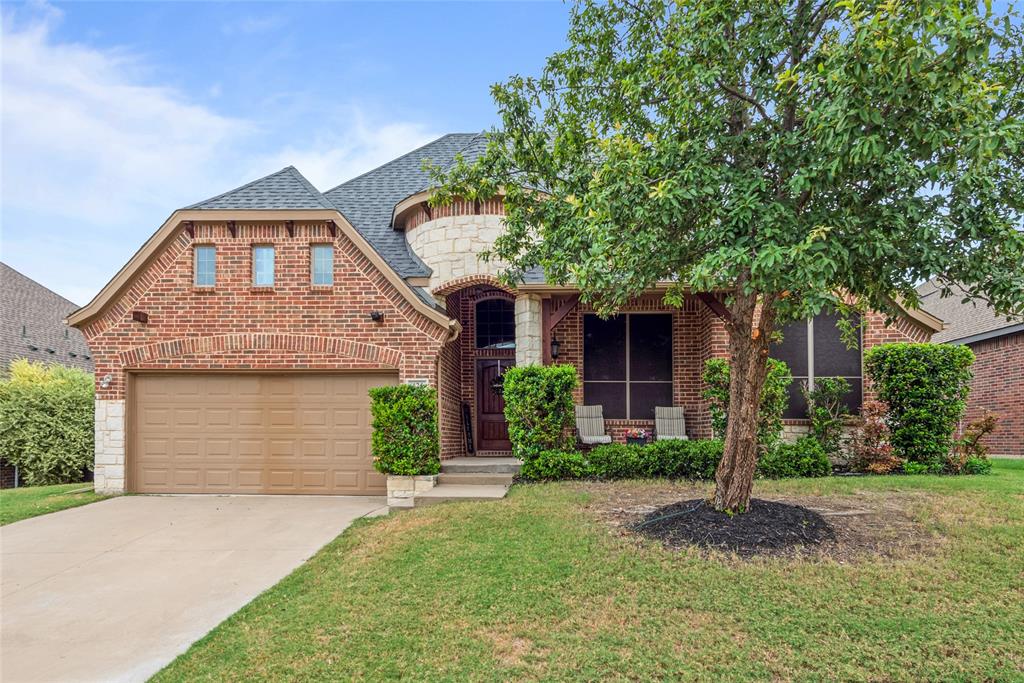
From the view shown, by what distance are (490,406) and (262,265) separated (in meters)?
5.00

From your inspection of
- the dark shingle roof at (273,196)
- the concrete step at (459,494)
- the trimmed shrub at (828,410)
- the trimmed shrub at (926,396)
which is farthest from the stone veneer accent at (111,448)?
the trimmed shrub at (926,396)

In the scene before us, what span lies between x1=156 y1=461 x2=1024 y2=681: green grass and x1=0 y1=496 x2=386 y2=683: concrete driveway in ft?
1.43

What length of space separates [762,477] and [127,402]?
404 inches

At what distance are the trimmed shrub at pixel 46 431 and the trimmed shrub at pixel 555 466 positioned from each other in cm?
1041

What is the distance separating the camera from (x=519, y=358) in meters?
10.9

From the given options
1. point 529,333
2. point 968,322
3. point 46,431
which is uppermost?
point 968,322

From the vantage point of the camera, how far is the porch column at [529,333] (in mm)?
10883

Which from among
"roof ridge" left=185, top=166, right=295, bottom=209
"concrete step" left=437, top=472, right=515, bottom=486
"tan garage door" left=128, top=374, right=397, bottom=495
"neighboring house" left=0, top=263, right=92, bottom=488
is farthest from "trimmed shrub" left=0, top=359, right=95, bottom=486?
"concrete step" left=437, top=472, right=515, bottom=486

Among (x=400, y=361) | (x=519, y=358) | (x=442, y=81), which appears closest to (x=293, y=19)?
(x=442, y=81)

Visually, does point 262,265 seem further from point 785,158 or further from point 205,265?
point 785,158

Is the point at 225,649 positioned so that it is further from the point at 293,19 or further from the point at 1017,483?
the point at 1017,483

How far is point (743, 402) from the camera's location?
631 cm

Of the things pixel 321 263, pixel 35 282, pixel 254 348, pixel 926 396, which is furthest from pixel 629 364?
pixel 35 282

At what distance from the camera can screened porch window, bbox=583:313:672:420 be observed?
463 inches
